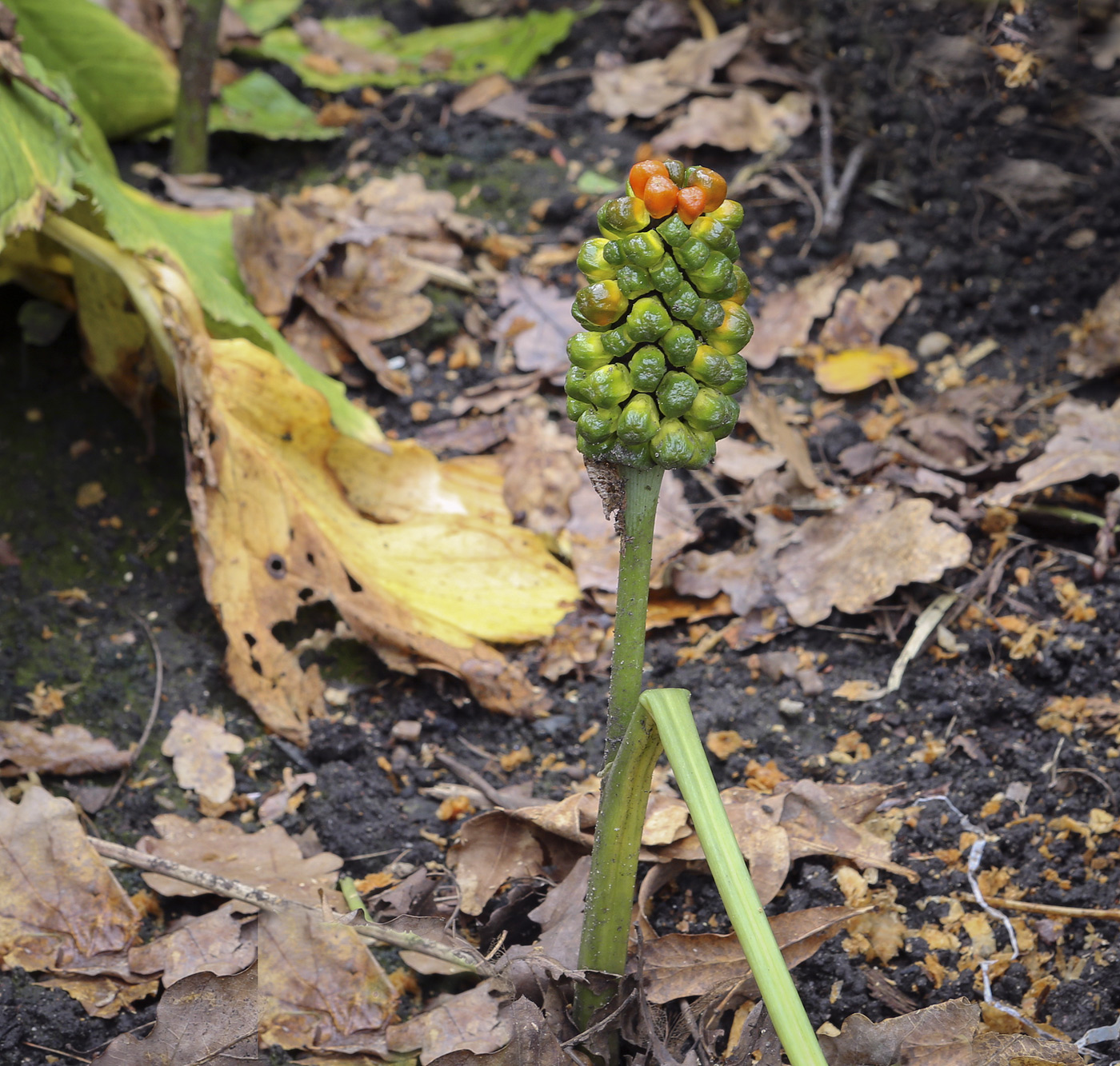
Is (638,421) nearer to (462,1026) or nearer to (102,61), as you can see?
(462,1026)

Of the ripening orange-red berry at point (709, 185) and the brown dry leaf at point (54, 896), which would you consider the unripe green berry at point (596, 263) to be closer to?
the ripening orange-red berry at point (709, 185)

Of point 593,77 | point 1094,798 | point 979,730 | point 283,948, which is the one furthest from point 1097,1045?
point 593,77

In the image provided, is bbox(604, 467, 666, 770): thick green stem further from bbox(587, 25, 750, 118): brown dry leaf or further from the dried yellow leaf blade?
bbox(587, 25, 750, 118): brown dry leaf

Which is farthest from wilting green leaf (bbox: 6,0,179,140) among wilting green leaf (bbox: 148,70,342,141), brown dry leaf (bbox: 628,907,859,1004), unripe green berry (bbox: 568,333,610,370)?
brown dry leaf (bbox: 628,907,859,1004)

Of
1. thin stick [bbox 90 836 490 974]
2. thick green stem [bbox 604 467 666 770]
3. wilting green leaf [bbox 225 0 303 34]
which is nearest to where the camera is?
thick green stem [bbox 604 467 666 770]

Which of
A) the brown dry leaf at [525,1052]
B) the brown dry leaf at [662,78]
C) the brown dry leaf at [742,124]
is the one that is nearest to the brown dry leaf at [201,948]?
the brown dry leaf at [525,1052]

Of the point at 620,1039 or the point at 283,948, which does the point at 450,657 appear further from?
the point at 620,1039

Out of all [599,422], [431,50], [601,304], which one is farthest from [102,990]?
[431,50]

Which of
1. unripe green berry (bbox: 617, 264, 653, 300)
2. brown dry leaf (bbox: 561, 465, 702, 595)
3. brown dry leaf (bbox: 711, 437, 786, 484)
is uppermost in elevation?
unripe green berry (bbox: 617, 264, 653, 300)

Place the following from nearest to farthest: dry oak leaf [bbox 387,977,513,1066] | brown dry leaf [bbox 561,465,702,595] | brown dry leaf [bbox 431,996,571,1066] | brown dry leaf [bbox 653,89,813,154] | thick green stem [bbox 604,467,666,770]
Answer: thick green stem [bbox 604,467,666,770]
brown dry leaf [bbox 431,996,571,1066]
dry oak leaf [bbox 387,977,513,1066]
brown dry leaf [bbox 561,465,702,595]
brown dry leaf [bbox 653,89,813,154]
